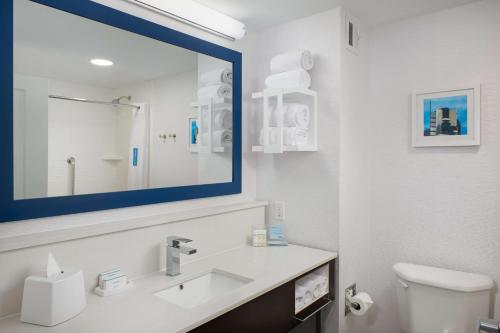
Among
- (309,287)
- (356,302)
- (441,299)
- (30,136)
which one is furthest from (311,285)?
(30,136)

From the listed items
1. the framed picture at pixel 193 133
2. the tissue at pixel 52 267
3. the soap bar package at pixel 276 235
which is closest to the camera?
the tissue at pixel 52 267

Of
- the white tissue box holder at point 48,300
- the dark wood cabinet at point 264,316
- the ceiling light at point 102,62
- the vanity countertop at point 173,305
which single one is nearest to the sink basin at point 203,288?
the vanity countertop at point 173,305

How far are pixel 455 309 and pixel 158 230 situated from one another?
5.09ft

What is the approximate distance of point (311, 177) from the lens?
2092mm

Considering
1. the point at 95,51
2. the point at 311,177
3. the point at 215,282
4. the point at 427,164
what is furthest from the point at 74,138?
the point at 427,164

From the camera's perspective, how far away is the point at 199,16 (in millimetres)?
1843

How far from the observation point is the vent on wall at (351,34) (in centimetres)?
204

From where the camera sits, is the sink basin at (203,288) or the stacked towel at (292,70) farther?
the stacked towel at (292,70)

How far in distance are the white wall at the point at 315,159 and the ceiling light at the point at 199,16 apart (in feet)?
0.95

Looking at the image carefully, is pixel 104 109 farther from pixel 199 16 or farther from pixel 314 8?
pixel 314 8

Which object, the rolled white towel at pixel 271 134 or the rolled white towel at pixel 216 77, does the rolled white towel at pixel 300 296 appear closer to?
the rolled white towel at pixel 271 134

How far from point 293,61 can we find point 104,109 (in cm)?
104

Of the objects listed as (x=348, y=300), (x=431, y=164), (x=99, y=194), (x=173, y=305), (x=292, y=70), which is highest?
(x=292, y=70)

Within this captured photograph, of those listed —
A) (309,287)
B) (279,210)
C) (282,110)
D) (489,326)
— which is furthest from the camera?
(279,210)
